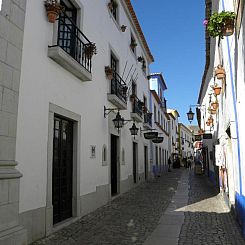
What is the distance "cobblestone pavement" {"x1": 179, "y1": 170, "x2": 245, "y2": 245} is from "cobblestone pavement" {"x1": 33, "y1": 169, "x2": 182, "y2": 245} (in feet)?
2.40

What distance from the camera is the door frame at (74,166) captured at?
5617 mm

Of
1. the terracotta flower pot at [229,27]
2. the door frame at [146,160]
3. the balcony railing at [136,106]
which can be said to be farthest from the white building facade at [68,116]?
the door frame at [146,160]

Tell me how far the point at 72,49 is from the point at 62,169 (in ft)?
9.28

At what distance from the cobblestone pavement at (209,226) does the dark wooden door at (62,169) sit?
8.52ft

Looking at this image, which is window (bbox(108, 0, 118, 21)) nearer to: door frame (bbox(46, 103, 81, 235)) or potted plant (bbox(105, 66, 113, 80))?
potted plant (bbox(105, 66, 113, 80))

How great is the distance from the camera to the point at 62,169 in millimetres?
6605

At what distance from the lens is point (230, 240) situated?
17.3 ft

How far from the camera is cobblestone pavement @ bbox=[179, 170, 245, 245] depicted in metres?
5.29

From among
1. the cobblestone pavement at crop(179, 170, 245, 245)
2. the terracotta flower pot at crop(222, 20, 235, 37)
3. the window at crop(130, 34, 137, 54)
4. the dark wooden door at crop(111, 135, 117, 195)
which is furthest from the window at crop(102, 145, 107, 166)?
the window at crop(130, 34, 137, 54)

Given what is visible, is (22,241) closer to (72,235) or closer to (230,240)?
(72,235)

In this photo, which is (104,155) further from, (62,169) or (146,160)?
(146,160)

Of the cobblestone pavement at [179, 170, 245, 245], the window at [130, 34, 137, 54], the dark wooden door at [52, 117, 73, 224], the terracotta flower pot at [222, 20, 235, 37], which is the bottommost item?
the cobblestone pavement at [179, 170, 245, 245]

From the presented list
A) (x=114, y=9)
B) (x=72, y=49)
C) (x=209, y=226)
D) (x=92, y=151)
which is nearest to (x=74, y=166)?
(x=92, y=151)

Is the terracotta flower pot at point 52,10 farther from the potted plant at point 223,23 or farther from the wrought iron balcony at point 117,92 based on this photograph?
the wrought iron balcony at point 117,92
